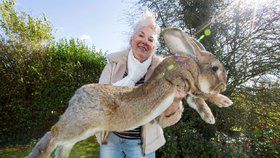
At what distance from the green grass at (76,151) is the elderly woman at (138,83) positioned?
5564mm

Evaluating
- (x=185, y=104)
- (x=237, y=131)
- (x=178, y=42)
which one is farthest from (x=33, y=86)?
(x=178, y=42)

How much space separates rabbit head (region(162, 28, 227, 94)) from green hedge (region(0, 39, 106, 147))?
310 inches

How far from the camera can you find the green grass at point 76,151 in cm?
1001

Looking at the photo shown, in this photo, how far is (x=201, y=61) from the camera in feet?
13.3

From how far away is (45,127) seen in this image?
12008 mm

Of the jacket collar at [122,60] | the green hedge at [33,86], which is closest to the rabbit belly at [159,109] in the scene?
the jacket collar at [122,60]

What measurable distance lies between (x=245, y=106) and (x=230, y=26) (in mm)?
1840

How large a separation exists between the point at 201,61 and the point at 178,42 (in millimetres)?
291

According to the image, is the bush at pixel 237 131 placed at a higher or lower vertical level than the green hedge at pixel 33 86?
lower

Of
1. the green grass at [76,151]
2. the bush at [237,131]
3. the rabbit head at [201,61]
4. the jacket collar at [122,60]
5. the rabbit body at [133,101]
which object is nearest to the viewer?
the rabbit body at [133,101]

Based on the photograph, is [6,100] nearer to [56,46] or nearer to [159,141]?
[56,46]

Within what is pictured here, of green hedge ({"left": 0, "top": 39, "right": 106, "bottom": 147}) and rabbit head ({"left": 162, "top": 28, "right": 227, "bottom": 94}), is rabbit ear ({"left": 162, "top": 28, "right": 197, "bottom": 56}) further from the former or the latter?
green hedge ({"left": 0, "top": 39, "right": 106, "bottom": 147})

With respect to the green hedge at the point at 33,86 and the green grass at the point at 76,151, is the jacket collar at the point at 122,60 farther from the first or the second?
the green hedge at the point at 33,86

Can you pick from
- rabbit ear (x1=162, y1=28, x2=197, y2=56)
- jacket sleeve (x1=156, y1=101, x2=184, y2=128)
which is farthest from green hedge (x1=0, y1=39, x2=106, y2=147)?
rabbit ear (x1=162, y1=28, x2=197, y2=56)
